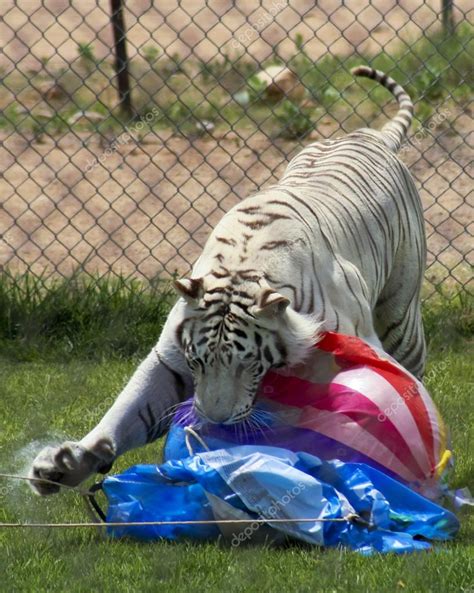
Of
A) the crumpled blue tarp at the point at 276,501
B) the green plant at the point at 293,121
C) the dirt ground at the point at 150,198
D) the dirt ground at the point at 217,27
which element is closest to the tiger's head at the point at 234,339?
the crumpled blue tarp at the point at 276,501

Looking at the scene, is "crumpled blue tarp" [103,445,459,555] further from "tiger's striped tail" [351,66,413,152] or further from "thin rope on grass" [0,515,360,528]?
"tiger's striped tail" [351,66,413,152]

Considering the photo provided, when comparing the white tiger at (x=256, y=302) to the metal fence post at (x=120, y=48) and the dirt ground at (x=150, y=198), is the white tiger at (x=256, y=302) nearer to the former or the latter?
the dirt ground at (x=150, y=198)

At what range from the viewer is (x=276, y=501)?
3666 mm

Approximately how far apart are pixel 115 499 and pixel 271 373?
60cm

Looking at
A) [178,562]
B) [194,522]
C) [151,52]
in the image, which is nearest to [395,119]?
[194,522]

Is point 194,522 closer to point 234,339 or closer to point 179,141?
A: point 234,339

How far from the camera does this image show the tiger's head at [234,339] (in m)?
3.79

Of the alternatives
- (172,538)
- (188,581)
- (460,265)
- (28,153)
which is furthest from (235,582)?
(28,153)

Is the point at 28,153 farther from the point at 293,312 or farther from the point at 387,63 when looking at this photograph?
the point at 293,312

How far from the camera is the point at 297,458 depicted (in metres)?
3.77

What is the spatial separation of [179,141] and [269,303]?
4.76 meters

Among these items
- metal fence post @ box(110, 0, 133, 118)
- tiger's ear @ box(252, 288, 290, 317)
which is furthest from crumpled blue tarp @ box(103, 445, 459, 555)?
metal fence post @ box(110, 0, 133, 118)

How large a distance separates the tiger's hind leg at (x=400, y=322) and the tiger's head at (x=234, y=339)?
117 centimetres

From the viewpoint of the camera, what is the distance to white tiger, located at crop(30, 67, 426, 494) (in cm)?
383
